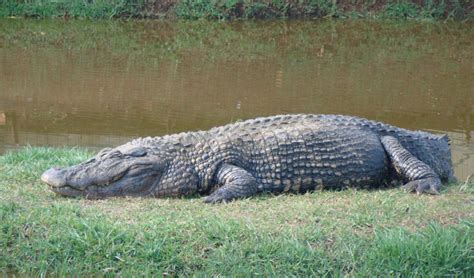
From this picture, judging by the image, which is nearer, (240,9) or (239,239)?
(239,239)

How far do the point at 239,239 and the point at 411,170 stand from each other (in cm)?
190

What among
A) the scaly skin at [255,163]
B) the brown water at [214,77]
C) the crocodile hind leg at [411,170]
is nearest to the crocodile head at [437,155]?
the scaly skin at [255,163]

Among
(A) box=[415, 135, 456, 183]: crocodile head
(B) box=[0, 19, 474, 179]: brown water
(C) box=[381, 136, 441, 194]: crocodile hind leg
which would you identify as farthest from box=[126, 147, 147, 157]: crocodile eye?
(B) box=[0, 19, 474, 179]: brown water

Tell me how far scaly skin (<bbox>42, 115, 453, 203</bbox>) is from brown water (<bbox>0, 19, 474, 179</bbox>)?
1346mm

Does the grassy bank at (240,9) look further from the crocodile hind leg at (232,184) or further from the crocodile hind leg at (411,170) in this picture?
the crocodile hind leg at (232,184)

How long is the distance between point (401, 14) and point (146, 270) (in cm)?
1827

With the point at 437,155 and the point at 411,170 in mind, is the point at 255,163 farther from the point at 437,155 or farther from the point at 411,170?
the point at 437,155

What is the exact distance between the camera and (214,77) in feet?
43.2

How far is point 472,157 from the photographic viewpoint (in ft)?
26.9

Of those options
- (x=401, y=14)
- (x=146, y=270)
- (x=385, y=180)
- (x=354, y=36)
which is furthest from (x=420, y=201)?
(x=401, y=14)

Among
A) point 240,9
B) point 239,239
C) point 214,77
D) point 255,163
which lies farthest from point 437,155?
point 240,9

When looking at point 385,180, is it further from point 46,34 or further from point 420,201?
point 46,34

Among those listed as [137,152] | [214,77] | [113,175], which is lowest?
[214,77]

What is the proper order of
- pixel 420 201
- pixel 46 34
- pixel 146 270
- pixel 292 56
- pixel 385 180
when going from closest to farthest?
1. pixel 146 270
2. pixel 420 201
3. pixel 385 180
4. pixel 292 56
5. pixel 46 34
